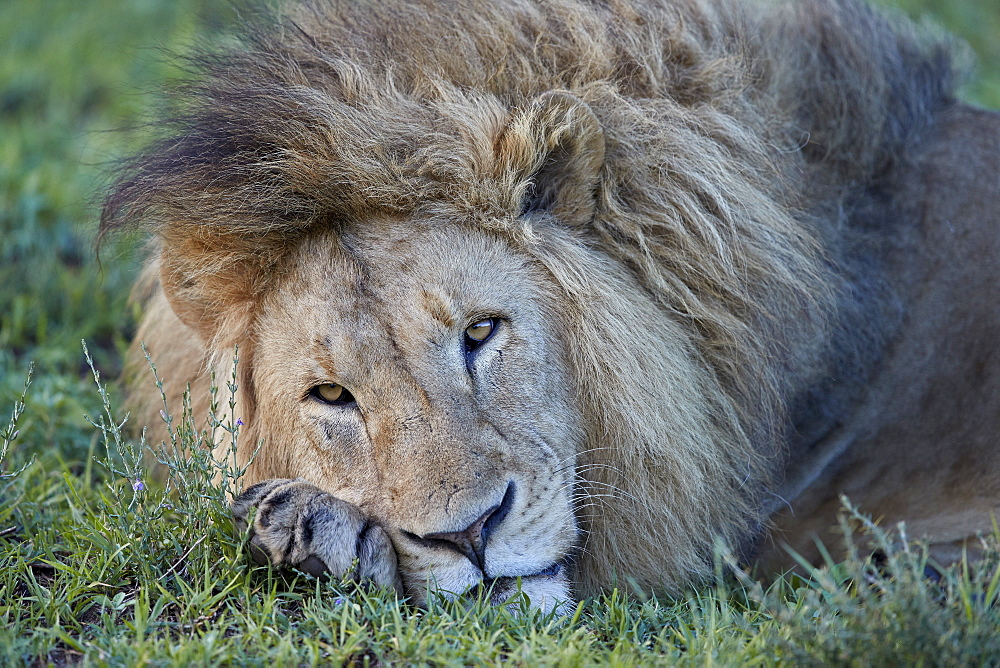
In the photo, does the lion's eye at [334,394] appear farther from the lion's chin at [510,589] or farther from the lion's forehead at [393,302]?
the lion's chin at [510,589]

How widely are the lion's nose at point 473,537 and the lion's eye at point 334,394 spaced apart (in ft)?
1.60

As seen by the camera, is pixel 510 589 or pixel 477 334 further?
pixel 477 334

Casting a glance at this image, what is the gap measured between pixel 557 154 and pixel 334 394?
1.04 meters

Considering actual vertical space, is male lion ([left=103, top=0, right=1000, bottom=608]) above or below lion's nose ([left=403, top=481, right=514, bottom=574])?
above

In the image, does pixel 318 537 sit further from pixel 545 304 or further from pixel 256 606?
pixel 545 304

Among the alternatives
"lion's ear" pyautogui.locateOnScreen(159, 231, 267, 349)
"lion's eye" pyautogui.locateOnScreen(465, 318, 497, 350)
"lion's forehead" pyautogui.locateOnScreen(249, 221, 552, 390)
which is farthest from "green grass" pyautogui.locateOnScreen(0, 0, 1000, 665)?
"lion's eye" pyautogui.locateOnScreen(465, 318, 497, 350)

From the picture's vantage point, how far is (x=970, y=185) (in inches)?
163

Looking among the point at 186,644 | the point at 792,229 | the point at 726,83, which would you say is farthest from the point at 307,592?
the point at 726,83

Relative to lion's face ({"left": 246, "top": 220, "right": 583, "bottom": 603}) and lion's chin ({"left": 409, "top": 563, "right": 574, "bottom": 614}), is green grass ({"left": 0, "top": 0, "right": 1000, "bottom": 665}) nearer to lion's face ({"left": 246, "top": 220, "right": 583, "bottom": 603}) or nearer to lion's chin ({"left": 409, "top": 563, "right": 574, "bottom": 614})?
lion's chin ({"left": 409, "top": 563, "right": 574, "bottom": 614})

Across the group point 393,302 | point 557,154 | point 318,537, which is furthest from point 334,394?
point 557,154

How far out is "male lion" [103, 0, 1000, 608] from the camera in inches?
121

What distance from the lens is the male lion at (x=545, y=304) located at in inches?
121

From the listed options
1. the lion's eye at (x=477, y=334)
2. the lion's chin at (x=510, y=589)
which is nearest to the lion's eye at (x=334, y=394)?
the lion's eye at (x=477, y=334)

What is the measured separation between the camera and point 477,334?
10.4 feet
